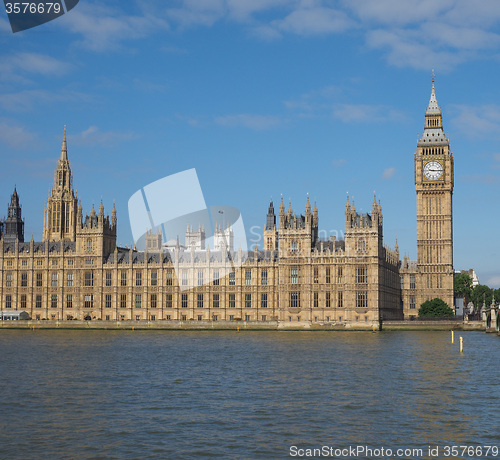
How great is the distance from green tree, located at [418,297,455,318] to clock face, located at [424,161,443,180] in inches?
1007

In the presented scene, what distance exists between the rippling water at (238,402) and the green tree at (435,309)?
62540mm

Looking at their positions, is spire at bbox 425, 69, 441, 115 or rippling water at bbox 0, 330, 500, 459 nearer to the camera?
rippling water at bbox 0, 330, 500, 459

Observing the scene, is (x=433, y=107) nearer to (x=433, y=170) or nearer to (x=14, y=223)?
(x=433, y=170)

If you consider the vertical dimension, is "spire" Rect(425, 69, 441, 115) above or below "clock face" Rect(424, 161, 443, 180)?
above

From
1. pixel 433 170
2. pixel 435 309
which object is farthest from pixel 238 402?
pixel 433 170

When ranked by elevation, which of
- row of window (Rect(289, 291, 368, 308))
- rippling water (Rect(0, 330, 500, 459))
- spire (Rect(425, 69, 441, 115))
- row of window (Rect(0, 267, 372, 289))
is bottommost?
rippling water (Rect(0, 330, 500, 459))

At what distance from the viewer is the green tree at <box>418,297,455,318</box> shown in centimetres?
13612

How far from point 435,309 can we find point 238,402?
325 ft

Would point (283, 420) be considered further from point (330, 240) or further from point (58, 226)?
point (58, 226)

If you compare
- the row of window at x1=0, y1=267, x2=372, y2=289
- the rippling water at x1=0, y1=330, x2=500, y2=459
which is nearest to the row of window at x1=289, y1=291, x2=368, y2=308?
the row of window at x1=0, y1=267, x2=372, y2=289

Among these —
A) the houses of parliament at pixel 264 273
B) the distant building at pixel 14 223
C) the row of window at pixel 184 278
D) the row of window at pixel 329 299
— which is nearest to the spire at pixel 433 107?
the houses of parliament at pixel 264 273

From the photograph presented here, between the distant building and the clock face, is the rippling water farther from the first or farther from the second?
the distant building

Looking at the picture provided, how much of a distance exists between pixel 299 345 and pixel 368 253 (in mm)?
44339

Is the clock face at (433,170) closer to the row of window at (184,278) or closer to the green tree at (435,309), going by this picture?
the row of window at (184,278)
